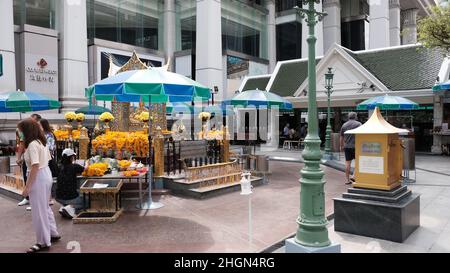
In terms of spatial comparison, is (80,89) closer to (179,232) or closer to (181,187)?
(181,187)

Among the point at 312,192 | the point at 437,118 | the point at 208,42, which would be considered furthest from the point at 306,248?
the point at 208,42

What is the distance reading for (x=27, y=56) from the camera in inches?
810

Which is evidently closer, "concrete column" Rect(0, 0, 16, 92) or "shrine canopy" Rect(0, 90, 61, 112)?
"shrine canopy" Rect(0, 90, 61, 112)

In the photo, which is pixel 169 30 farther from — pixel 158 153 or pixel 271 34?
pixel 158 153

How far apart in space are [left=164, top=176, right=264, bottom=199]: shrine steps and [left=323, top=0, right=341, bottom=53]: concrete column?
91.6 feet

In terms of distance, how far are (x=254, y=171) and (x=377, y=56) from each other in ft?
44.0

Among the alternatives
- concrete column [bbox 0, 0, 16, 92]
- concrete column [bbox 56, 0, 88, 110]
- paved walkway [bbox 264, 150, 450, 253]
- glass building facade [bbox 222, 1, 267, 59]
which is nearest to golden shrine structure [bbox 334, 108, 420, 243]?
paved walkway [bbox 264, 150, 450, 253]

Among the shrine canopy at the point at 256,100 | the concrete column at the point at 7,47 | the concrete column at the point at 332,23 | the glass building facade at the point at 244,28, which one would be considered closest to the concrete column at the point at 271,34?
the glass building facade at the point at 244,28

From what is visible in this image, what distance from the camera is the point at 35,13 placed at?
22.2 metres

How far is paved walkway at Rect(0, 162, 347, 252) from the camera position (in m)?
5.32

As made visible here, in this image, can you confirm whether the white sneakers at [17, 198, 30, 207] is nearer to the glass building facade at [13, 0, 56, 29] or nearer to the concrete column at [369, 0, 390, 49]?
the glass building facade at [13, 0, 56, 29]

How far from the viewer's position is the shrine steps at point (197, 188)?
27.9ft

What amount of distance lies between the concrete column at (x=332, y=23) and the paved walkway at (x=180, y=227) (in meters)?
29.0

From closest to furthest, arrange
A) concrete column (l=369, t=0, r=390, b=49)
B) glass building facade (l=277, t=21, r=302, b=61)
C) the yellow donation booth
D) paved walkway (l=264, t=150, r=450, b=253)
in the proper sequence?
paved walkway (l=264, t=150, r=450, b=253) < the yellow donation booth < concrete column (l=369, t=0, r=390, b=49) < glass building facade (l=277, t=21, r=302, b=61)
